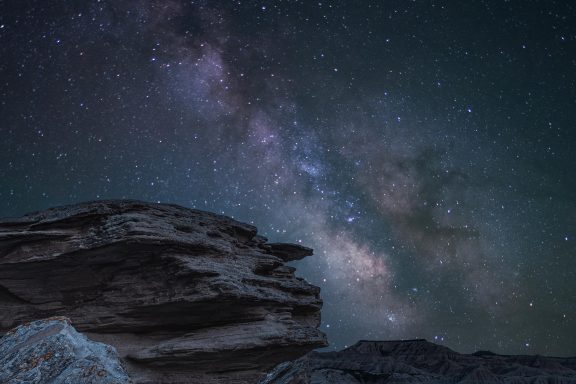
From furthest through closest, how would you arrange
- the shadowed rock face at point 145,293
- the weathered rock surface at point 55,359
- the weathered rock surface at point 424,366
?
the weathered rock surface at point 424,366 → the shadowed rock face at point 145,293 → the weathered rock surface at point 55,359

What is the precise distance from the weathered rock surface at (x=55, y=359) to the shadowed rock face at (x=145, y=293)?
4.17 m

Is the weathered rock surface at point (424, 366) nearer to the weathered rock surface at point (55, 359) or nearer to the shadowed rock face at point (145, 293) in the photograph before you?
the shadowed rock face at point (145, 293)

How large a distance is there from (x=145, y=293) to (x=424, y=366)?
83.6 m

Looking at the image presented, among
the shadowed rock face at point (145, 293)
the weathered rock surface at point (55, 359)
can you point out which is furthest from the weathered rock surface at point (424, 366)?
the weathered rock surface at point (55, 359)

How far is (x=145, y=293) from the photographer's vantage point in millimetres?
15188

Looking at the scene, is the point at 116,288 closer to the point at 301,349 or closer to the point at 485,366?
the point at 301,349

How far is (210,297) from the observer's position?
14.6 m

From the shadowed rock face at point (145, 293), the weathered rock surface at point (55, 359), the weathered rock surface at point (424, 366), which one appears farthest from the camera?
the weathered rock surface at point (424, 366)

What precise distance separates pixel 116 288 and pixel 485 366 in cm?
8727

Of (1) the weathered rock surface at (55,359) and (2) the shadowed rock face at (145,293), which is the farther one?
(2) the shadowed rock face at (145,293)

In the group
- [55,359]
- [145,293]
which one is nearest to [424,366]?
[145,293]

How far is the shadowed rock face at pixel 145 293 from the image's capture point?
14562mm

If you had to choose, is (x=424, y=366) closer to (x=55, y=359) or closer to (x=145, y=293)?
(x=145, y=293)

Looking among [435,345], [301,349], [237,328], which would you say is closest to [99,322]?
[237,328]
